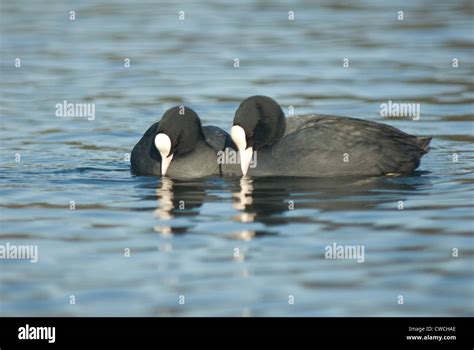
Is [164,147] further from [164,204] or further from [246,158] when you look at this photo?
[164,204]

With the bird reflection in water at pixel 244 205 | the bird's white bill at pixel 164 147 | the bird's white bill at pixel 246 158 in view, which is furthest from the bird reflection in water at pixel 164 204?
the bird's white bill at pixel 246 158

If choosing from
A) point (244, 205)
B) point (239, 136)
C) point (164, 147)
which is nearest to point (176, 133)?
point (164, 147)

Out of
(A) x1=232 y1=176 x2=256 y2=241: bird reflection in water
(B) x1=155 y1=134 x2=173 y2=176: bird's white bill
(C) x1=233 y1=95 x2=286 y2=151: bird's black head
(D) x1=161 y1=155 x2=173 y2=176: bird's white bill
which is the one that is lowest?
(A) x1=232 y1=176 x2=256 y2=241: bird reflection in water

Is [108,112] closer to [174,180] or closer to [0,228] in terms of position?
[174,180]

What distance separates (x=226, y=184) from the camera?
11828 mm

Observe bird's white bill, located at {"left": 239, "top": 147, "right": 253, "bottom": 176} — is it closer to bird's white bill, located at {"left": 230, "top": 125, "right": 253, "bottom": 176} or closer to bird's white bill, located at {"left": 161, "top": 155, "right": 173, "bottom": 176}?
bird's white bill, located at {"left": 230, "top": 125, "right": 253, "bottom": 176}

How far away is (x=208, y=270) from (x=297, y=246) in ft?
2.99

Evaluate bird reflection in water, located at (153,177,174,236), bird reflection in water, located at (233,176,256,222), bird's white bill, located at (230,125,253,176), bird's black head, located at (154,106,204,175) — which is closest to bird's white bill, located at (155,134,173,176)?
bird's black head, located at (154,106,204,175)

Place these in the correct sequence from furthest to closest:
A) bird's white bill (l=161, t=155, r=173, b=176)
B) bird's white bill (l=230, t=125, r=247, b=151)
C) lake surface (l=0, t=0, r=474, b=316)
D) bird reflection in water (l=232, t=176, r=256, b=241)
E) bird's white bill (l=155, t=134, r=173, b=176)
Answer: bird's white bill (l=161, t=155, r=173, b=176) → bird's white bill (l=155, t=134, r=173, b=176) → bird's white bill (l=230, t=125, r=247, b=151) → bird reflection in water (l=232, t=176, r=256, b=241) → lake surface (l=0, t=0, r=474, b=316)

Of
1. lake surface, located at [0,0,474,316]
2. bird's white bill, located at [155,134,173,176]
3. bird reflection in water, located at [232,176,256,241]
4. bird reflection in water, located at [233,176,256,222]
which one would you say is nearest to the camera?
lake surface, located at [0,0,474,316]

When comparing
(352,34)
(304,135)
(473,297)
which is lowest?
(473,297)

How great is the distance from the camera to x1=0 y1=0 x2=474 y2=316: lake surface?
8.25m

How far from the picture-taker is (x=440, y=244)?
368 inches

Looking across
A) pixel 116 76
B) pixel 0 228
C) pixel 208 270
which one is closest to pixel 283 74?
pixel 116 76
